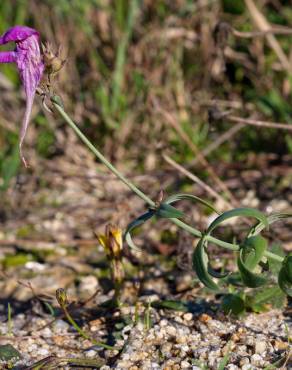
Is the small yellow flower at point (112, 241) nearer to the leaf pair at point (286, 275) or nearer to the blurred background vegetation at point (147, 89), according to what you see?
the leaf pair at point (286, 275)

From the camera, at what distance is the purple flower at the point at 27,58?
1.53 meters

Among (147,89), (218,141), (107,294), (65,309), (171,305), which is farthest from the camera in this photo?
(147,89)

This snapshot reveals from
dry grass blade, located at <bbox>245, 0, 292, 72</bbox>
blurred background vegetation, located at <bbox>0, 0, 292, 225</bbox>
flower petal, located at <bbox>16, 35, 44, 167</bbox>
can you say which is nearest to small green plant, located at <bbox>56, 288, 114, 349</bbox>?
flower petal, located at <bbox>16, 35, 44, 167</bbox>

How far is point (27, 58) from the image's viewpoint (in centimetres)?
156

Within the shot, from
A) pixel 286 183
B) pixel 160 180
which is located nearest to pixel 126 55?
pixel 160 180

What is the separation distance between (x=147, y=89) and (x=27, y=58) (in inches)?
57.6

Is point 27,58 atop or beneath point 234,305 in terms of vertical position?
atop

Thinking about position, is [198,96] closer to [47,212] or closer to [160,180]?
[160,180]

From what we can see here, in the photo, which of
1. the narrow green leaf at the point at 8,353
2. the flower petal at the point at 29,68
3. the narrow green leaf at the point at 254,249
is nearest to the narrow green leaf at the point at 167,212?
the narrow green leaf at the point at 254,249

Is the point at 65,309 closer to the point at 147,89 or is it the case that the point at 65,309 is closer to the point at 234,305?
the point at 234,305

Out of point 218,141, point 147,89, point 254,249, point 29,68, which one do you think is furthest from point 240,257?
point 147,89

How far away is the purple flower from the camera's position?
1525 mm

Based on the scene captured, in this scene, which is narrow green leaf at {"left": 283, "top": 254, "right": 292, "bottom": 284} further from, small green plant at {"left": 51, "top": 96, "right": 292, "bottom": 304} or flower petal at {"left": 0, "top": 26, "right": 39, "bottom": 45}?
flower petal at {"left": 0, "top": 26, "right": 39, "bottom": 45}

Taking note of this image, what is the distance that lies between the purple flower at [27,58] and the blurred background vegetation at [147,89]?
51.4 inches
